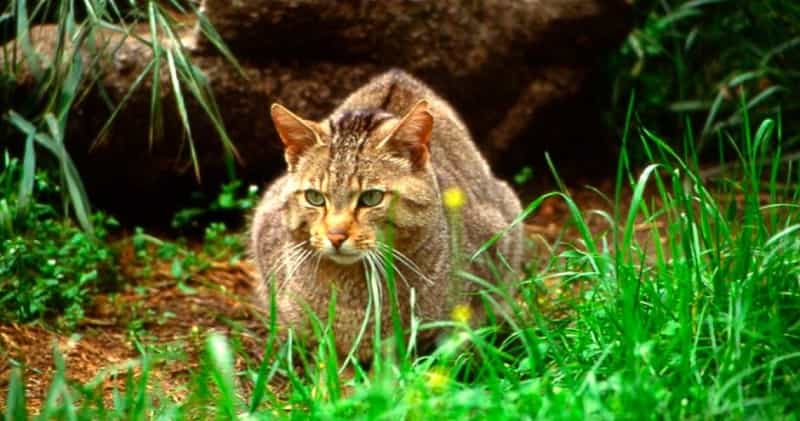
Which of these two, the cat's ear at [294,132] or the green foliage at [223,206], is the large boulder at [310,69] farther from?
the cat's ear at [294,132]

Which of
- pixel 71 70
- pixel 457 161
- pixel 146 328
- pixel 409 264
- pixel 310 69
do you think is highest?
pixel 71 70

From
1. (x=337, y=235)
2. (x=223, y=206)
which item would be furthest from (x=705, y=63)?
(x=337, y=235)

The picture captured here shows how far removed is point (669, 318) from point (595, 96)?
11.0ft

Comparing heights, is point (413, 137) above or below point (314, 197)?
above

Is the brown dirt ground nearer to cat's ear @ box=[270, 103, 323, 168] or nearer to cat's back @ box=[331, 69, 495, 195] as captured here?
cat's back @ box=[331, 69, 495, 195]

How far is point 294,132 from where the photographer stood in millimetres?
4004

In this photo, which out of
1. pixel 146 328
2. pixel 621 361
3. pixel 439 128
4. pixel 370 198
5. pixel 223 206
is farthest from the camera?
pixel 223 206

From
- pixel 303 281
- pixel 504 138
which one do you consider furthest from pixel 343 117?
pixel 504 138

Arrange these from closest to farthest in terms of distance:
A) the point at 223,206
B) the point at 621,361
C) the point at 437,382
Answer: the point at 437,382 < the point at 621,361 < the point at 223,206

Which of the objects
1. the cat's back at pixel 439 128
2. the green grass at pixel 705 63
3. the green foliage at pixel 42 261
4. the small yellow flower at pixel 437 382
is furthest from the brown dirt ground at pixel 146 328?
the green grass at pixel 705 63

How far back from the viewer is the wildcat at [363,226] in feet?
12.6

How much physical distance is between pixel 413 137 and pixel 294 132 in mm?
410

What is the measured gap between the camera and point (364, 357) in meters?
4.16

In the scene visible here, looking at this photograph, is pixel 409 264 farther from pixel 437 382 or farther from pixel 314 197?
pixel 437 382
